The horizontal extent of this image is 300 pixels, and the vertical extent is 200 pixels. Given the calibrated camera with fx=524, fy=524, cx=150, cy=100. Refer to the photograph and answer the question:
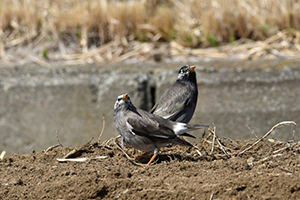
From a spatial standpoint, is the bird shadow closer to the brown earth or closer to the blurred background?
the brown earth

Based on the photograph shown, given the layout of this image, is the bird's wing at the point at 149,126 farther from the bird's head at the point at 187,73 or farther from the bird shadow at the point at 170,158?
the bird's head at the point at 187,73

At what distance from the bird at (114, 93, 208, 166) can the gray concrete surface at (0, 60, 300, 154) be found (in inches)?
79.9

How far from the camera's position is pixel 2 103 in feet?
22.3

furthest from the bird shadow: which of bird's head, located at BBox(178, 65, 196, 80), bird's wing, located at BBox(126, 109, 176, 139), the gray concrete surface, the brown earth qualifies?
the gray concrete surface

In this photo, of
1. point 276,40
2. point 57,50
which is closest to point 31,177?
point 57,50

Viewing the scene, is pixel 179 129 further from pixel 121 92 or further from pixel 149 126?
pixel 121 92

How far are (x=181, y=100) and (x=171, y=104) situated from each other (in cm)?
14

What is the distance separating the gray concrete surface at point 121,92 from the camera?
633 cm

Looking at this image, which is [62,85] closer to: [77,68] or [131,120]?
[77,68]

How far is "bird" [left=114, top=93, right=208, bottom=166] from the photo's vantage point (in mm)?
4202

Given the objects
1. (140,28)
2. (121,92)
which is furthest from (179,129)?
(140,28)

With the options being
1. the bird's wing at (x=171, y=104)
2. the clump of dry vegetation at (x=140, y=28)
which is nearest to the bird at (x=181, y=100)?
the bird's wing at (x=171, y=104)

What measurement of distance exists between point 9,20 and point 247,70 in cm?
383

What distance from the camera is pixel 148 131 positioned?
429 centimetres
